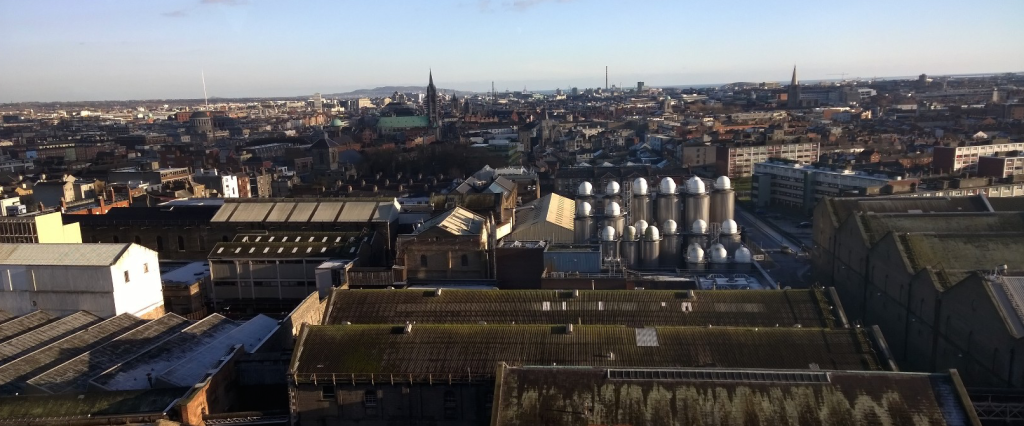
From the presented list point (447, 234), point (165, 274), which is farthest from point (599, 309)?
point (165, 274)

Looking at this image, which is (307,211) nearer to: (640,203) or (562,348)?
(640,203)

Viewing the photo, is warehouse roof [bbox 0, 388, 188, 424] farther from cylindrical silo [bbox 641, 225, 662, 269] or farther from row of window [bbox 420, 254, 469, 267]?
cylindrical silo [bbox 641, 225, 662, 269]

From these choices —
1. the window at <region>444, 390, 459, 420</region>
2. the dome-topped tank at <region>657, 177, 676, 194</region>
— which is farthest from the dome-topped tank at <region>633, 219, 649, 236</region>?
the window at <region>444, 390, 459, 420</region>

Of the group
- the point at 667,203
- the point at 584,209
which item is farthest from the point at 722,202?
the point at 584,209

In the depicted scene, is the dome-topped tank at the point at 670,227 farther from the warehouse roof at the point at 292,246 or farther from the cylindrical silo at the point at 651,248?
the warehouse roof at the point at 292,246

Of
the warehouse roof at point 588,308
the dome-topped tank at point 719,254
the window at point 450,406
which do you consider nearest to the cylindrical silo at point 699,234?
the dome-topped tank at point 719,254

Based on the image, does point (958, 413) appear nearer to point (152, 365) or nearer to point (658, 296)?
point (658, 296)
